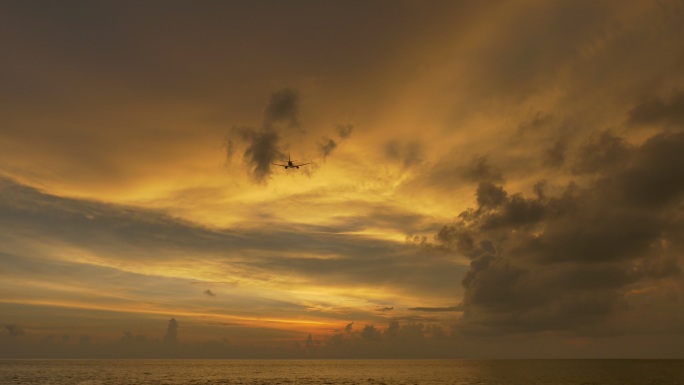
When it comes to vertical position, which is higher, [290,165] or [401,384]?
[290,165]

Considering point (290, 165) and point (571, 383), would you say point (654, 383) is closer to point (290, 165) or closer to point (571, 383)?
point (571, 383)

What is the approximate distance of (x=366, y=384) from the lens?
17162cm

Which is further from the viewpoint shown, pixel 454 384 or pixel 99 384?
pixel 454 384

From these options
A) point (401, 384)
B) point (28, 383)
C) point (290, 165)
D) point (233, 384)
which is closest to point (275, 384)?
point (233, 384)

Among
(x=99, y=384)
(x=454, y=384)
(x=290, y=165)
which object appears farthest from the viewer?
(x=454, y=384)

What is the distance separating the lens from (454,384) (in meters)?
170

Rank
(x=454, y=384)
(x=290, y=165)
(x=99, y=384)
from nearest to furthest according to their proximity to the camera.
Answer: (x=290, y=165)
(x=99, y=384)
(x=454, y=384)

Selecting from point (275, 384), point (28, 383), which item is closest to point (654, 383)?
point (275, 384)

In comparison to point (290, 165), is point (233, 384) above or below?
below

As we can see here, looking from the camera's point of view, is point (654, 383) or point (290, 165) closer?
point (290, 165)

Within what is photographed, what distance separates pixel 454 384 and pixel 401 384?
18502 mm

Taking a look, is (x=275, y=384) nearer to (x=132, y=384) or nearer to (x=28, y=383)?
(x=132, y=384)

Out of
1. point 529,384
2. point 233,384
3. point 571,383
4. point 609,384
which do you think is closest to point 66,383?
point 233,384

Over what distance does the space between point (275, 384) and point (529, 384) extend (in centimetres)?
8663
